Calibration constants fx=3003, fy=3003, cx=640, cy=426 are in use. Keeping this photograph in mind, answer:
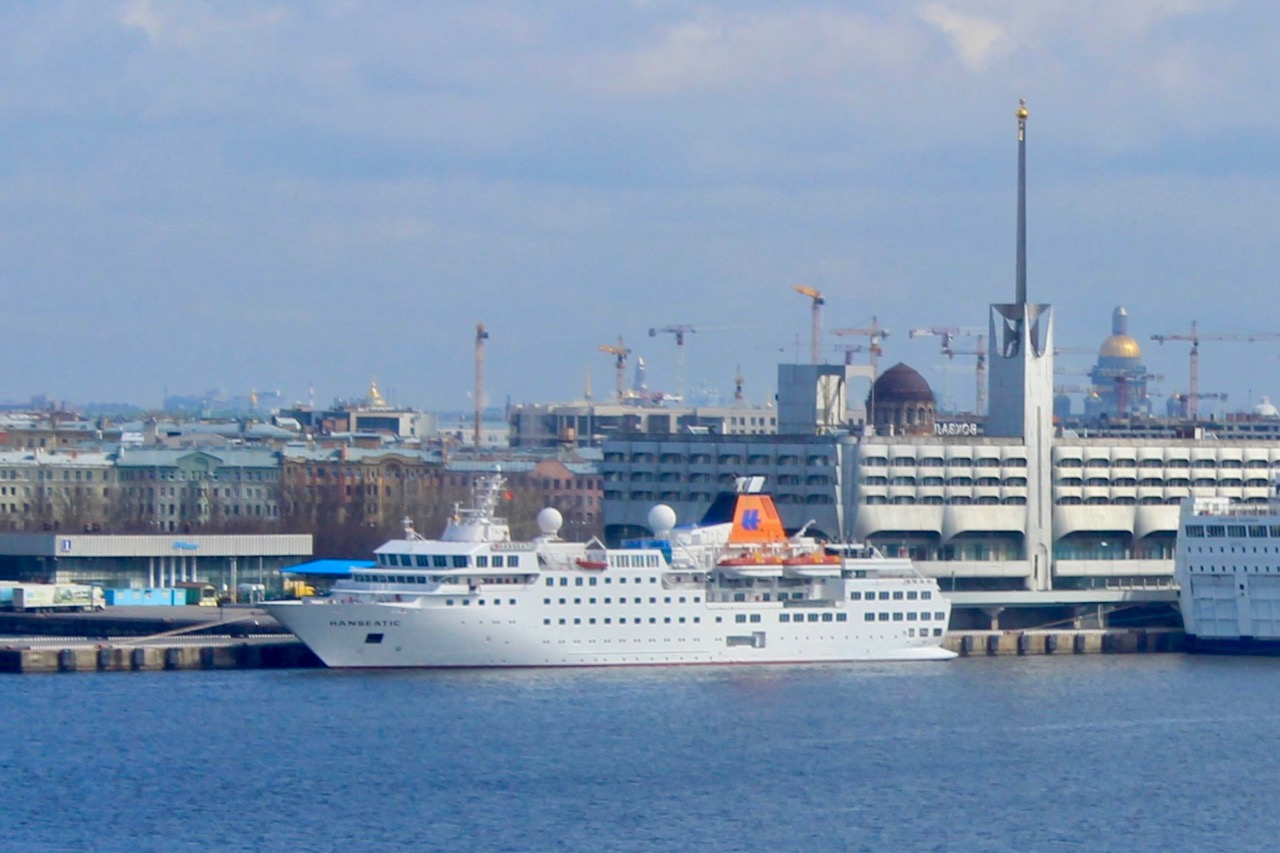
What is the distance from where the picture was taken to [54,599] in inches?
3738

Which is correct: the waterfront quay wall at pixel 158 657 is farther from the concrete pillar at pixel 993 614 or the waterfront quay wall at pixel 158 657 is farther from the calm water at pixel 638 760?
the concrete pillar at pixel 993 614

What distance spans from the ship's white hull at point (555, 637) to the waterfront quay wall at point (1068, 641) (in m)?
6.21

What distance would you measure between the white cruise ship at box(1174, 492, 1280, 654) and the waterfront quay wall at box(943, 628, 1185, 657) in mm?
925

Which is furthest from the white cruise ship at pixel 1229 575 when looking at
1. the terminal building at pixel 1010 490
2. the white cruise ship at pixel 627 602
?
the white cruise ship at pixel 627 602

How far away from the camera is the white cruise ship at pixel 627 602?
→ 3135 inches

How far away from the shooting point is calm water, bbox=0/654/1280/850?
55.7 meters

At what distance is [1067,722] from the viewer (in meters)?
71.6

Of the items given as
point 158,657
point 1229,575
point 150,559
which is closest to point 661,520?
point 158,657

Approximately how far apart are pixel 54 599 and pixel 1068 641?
31757mm

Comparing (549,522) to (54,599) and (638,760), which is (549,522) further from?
(638,760)

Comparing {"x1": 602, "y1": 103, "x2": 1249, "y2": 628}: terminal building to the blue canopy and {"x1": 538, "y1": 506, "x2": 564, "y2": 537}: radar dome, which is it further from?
{"x1": 538, "y1": 506, "x2": 564, "y2": 537}: radar dome

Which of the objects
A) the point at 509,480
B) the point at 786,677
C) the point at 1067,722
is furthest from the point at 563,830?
the point at 509,480

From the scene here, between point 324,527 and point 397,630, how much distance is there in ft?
163

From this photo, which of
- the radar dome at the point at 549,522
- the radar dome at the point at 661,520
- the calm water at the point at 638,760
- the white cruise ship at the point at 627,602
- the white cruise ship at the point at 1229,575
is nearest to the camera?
the calm water at the point at 638,760
